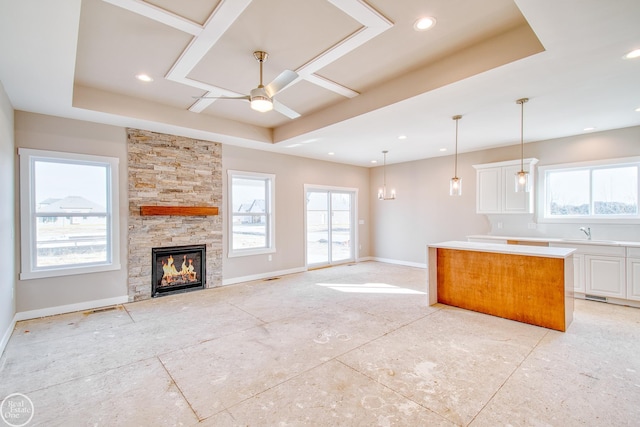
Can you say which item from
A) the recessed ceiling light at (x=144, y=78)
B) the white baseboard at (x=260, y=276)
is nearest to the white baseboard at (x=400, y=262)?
the white baseboard at (x=260, y=276)

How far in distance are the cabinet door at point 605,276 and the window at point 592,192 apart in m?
Result: 0.89

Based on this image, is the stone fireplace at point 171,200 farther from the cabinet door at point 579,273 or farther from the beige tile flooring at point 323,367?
the cabinet door at point 579,273

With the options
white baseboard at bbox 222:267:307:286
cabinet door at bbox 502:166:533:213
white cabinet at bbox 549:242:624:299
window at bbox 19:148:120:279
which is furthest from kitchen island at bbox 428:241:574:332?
window at bbox 19:148:120:279

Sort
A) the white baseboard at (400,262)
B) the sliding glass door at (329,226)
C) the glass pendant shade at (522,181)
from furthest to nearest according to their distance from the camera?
the white baseboard at (400,262) → the sliding glass door at (329,226) → the glass pendant shade at (522,181)

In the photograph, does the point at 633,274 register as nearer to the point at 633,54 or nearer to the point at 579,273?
the point at 579,273

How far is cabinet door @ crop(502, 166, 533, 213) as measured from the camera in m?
5.54

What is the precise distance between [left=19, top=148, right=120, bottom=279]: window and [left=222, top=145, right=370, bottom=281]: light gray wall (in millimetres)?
1830

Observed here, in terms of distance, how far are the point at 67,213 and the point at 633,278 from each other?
26.6ft

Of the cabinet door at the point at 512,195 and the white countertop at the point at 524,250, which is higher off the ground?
the cabinet door at the point at 512,195

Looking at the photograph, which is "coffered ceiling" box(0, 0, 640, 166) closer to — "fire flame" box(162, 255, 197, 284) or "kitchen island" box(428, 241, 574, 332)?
"kitchen island" box(428, 241, 574, 332)

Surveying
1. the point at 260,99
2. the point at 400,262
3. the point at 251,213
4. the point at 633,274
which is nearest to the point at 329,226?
the point at 400,262

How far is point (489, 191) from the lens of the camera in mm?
6023

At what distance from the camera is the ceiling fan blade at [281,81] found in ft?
8.97

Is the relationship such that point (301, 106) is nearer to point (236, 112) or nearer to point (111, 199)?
point (236, 112)
